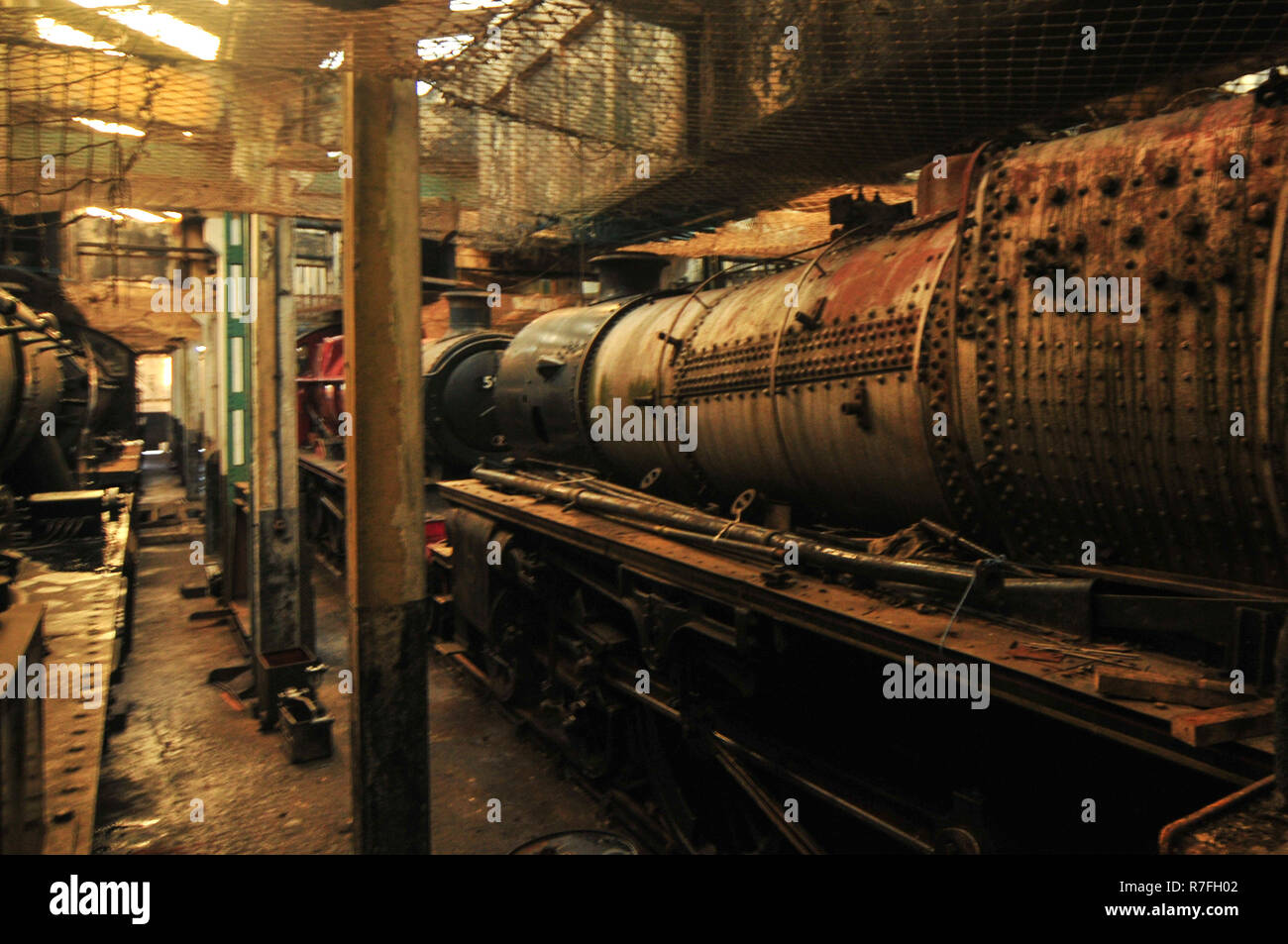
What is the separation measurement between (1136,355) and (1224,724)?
39.9 inches

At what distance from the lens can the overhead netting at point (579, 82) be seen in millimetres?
Answer: 3098

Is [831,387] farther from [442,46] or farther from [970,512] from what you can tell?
[442,46]

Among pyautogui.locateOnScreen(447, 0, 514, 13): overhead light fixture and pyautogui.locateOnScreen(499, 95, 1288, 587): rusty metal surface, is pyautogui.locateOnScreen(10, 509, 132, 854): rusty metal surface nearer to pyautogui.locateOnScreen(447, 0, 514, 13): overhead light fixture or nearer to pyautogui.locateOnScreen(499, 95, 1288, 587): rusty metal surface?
pyautogui.locateOnScreen(447, 0, 514, 13): overhead light fixture

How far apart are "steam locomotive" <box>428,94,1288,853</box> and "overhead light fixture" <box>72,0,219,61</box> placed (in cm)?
259

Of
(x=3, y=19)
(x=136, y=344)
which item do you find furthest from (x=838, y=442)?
(x=136, y=344)

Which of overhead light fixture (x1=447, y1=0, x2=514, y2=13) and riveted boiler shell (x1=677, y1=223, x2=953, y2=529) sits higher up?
overhead light fixture (x1=447, y1=0, x2=514, y2=13)

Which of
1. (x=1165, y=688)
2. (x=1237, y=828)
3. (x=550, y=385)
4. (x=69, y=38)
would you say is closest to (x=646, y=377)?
(x=550, y=385)

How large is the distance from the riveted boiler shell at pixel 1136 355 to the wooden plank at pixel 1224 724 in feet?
1.47

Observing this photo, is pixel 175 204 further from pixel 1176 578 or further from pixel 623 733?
pixel 1176 578

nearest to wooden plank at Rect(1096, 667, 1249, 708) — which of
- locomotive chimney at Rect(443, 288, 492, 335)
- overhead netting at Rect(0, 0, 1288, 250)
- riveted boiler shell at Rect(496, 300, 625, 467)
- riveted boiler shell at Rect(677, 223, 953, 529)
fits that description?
riveted boiler shell at Rect(677, 223, 953, 529)

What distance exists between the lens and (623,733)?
5.15 meters

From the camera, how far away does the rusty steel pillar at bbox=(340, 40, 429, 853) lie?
335cm
